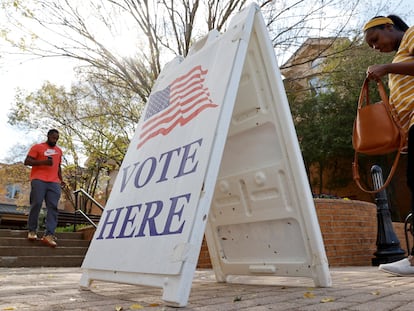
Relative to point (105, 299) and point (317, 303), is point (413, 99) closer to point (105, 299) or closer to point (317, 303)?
point (317, 303)

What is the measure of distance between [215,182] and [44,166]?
4.77m

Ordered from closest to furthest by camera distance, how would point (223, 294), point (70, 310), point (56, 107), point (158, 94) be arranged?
1. point (70, 310)
2. point (223, 294)
3. point (158, 94)
4. point (56, 107)

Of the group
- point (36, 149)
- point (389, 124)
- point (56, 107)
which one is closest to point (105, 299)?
point (389, 124)

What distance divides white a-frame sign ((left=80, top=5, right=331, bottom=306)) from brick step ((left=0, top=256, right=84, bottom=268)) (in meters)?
4.31

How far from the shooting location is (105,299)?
6.40 ft

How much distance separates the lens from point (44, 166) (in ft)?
18.9

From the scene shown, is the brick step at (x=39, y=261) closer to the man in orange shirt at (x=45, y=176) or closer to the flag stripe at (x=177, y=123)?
the man in orange shirt at (x=45, y=176)

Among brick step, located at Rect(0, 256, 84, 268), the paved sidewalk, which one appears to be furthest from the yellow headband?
brick step, located at Rect(0, 256, 84, 268)

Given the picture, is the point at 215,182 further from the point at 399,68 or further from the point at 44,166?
the point at 44,166

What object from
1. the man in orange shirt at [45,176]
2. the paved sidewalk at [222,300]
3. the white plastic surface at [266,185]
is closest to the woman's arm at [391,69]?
the white plastic surface at [266,185]

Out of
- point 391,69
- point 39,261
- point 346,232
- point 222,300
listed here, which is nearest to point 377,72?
point 391,69

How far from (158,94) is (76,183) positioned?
1654 centimetres

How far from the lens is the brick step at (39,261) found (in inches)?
230

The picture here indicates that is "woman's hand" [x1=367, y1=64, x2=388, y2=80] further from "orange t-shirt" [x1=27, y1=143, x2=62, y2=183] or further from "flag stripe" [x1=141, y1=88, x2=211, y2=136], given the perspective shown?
"orange t-shirt" [x1=27, y1=143, x2=62, y2=183]
